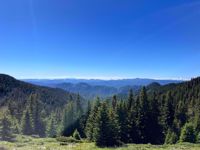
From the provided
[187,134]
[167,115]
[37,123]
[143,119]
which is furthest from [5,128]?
[187,134]

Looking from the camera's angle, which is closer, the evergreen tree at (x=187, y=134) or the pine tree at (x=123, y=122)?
the pine tree at (x=123, y=122)

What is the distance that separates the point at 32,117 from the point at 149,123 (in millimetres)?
57345

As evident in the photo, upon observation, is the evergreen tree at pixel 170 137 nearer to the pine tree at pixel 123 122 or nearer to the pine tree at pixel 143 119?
the pine tree at pixel 143 119

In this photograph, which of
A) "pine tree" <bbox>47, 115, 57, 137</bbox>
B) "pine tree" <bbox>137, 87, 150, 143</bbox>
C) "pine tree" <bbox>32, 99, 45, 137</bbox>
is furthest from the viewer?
"pine tree" <bbox>32, 99, 45, 137</bbox>

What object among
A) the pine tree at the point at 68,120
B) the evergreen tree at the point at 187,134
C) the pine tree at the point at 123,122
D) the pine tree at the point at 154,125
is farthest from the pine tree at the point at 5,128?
the evergreen tree at the point at 187,134

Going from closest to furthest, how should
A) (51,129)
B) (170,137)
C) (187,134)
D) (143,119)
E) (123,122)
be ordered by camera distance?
(123,122) → (187,134) → (170,137) → (143,119) → (51,129)

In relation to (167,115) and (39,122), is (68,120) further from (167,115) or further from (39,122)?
(167,115)

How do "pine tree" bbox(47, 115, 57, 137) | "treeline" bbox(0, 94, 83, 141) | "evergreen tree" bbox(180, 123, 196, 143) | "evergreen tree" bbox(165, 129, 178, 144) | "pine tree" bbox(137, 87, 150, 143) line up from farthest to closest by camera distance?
"pine tree" bbox(47, 115, 57, 137) → "treeline" bbox(0, 94, 83, 141) → "pine tree" bbox(137, 87, 150, 143) → "evergreen tree" bbox(180, 123, 196, 143) → "evergreen tree" bbox(165, 129, 178, 144)

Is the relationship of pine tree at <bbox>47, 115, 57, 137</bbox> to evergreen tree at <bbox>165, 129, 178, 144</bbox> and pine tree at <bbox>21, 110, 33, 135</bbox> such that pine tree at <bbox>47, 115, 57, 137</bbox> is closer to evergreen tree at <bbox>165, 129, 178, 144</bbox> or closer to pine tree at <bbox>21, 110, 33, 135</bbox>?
pine tree at <bbox>21, 110, 33, 135</bbox>

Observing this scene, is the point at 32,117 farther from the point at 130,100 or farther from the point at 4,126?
the point at 130,100

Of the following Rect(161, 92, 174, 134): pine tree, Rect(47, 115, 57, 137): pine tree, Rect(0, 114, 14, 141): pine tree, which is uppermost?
Rect(161, 92, 174, 134): pine tree

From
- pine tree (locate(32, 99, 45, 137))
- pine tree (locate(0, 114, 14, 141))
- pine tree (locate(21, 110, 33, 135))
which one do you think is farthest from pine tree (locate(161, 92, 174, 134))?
pine tree (locate(21, 110, 33, 135))

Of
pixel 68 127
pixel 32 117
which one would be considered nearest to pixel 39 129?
pixel 32 117

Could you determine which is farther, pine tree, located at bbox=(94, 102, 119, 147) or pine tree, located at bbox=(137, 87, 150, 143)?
pine tree, located at bbox=(137, 87, 150, 143)
